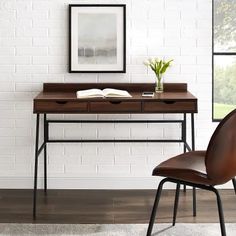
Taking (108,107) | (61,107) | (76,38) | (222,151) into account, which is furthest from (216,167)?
(76,38)

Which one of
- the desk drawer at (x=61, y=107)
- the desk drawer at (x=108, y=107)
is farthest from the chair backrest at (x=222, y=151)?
the desk drawer at (x=61, y=107)

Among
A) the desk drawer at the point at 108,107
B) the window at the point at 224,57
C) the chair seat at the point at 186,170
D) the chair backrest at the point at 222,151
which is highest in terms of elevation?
the window at the point at 224,57

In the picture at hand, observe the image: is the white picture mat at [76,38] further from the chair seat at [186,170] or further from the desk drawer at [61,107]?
the chair seat at [186,170]

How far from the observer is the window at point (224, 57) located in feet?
16.3

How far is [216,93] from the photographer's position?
5059 millimetres

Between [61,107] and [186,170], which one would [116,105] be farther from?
[186,170]

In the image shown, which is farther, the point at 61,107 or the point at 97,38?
the point at 97,38

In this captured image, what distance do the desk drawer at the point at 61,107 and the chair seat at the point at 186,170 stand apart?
99 centimetres

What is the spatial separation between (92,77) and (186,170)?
1.83 metres

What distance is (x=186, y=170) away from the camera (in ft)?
10.8

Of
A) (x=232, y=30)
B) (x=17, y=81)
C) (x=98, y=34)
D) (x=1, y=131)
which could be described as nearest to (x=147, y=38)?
(x=98, y=34)

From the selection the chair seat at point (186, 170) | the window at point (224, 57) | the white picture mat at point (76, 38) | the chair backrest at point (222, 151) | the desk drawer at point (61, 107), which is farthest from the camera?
the window at point (224, 57)

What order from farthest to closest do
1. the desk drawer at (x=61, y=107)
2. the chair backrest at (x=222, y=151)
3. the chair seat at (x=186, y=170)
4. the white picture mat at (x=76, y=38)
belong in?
1. the white picture mat at (x=76, y=38)
2. the desk drawer at (x=61, y=107)
3. the chair seat at (x=186, y=170)
4. the chair backrest at (x=222, y=151)

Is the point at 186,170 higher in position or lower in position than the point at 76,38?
lower
